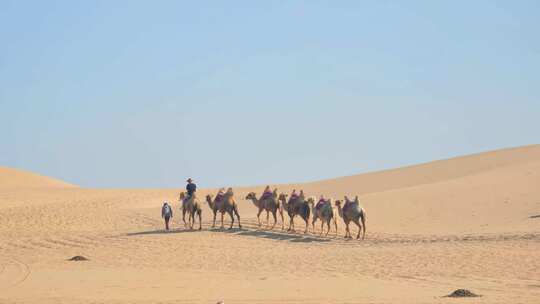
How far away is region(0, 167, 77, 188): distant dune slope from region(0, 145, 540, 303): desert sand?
544 inches

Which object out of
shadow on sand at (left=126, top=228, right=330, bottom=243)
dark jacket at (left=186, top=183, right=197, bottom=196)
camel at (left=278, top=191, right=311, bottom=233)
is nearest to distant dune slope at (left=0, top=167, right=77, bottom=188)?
shadow on sand at (left=126, top=228, right=330, bottom=243)

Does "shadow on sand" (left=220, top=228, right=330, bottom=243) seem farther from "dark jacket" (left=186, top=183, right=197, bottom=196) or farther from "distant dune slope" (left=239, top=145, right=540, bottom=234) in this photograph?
"distant dune slope" (left=239, top=145, right=540, bottom=234)

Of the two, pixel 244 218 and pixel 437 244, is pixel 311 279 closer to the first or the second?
pixel 437 244

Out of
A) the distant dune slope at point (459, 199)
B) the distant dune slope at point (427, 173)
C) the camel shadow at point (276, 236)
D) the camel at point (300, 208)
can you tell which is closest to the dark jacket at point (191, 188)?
the camel shadow at point (276, 236)

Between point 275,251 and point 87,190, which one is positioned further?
point 87,190

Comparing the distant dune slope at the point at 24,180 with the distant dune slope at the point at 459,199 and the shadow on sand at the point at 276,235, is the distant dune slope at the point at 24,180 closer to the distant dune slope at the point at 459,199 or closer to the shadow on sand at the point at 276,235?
the distant dune slope at the point at 459,199

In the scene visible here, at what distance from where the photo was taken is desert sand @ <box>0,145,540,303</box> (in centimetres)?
1820

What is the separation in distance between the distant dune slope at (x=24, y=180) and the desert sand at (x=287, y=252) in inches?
544

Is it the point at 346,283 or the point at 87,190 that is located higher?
the point at 87,190

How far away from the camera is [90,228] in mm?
37656

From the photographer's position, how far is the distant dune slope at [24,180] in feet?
218

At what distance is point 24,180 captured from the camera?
6906 cm

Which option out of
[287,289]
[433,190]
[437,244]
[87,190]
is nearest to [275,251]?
[437,244]

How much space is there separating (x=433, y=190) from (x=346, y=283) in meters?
25.2
